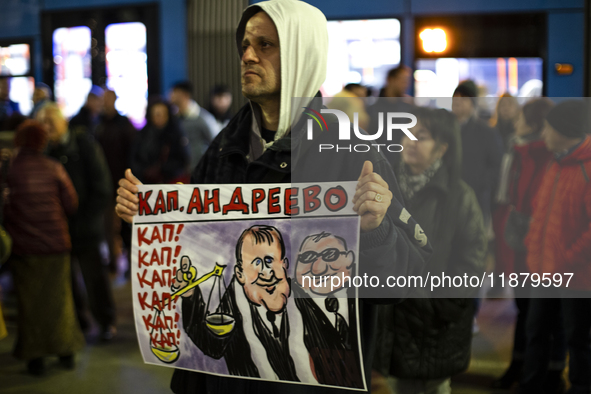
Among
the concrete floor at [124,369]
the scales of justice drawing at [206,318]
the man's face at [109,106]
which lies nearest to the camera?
the scales of justice drawing at [206,318]

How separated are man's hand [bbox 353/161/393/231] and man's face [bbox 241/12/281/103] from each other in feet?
1.15

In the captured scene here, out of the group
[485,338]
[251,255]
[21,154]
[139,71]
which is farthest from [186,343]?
[139,71]

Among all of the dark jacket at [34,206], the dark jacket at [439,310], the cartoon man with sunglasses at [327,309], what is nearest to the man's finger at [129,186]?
the cartoon man with sunglasses at [327,309]

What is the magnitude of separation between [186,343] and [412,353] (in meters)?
0.99

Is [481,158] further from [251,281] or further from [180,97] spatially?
[180,97]

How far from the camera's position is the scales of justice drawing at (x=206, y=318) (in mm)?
1604

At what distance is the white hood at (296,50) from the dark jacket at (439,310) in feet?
2.02

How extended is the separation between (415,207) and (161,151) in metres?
3.34

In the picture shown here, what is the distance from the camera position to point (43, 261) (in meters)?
3.62

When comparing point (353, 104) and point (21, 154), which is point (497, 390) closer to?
point (353, 104)

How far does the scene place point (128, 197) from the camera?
1.68 meters

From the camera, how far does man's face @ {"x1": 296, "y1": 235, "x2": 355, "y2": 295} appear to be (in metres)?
1.49

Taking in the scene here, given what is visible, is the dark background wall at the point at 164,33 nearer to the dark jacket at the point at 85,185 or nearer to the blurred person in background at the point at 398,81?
the dark jacket at the point at 85,185

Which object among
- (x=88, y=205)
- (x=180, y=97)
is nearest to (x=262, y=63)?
(x=88, y=205)
